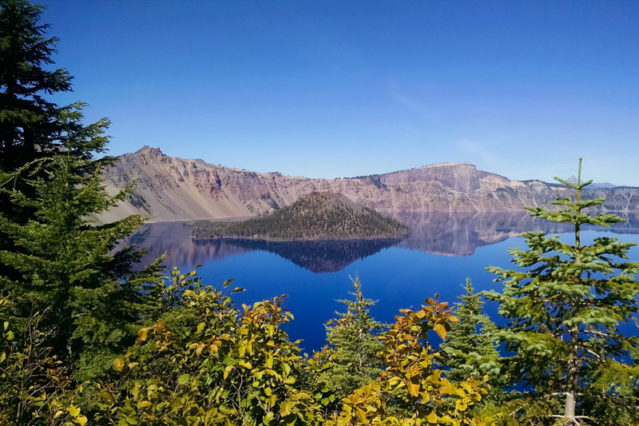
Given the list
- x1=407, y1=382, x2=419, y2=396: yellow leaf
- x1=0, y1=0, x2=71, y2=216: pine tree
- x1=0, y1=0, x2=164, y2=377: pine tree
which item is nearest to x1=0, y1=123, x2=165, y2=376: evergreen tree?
x1=0, y1=0, x2=164, y2=377: pine tree

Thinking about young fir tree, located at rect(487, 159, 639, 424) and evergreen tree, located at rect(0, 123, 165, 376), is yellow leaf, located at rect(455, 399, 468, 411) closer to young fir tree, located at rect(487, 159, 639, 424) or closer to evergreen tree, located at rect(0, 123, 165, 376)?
young fir tree, located at rect(487, 159, 639, 424)

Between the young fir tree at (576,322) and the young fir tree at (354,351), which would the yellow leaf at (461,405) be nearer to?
the young fir tree at (576,322)

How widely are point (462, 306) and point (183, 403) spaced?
67.6 ft

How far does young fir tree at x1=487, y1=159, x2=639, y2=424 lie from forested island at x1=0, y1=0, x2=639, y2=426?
0.12 feet

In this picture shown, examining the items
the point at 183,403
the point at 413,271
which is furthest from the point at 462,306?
the point at 413,271

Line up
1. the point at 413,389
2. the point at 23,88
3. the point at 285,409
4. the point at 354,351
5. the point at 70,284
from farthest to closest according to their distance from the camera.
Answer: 1. the point at 354,351
2. the point at 23,88
3. the point at 70,284
4. the point at 413,389
5. the point at 285,409

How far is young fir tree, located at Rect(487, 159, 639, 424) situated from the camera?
6.62m

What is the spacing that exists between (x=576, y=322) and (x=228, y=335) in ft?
23.2

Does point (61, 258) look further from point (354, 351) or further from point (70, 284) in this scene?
point (354, 351)

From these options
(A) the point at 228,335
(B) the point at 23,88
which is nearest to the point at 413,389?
(A) the point at 228,335

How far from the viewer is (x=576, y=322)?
6.71 metres

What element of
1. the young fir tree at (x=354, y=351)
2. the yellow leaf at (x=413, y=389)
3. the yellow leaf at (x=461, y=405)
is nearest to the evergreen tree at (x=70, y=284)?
the yellow leaf at (x=413, y=389)

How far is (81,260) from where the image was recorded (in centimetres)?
908

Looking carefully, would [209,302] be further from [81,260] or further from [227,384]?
[81,260]
